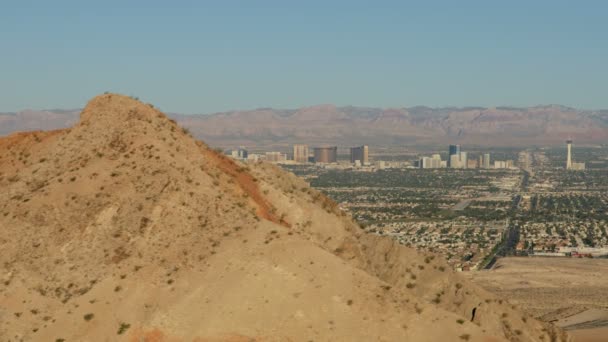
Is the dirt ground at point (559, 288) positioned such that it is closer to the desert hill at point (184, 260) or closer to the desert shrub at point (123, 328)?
the desert hill at point (184, 260)

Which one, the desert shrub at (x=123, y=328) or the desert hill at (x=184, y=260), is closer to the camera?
the desert hill at (x=184, y=260)

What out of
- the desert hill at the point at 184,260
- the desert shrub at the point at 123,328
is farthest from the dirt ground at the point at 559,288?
the desert shrub at the point at 123,328

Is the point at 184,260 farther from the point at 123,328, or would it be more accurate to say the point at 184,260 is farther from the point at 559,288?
the point at 559,288

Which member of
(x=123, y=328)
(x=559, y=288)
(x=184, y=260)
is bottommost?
(x=559, y=288)

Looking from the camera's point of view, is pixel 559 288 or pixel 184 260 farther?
pixel 559 288

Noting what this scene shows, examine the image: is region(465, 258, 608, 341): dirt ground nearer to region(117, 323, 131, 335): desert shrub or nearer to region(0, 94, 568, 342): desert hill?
region(0, 94, 568, 342): desert hill

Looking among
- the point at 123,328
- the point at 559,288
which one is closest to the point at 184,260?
the point at 123,328

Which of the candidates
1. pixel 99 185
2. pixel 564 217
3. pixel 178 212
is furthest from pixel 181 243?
pixel 564 217

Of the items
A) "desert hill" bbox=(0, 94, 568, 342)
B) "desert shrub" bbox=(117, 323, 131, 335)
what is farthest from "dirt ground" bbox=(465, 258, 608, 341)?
"desert shrub" bbox=(117, 323, 131, 335)
